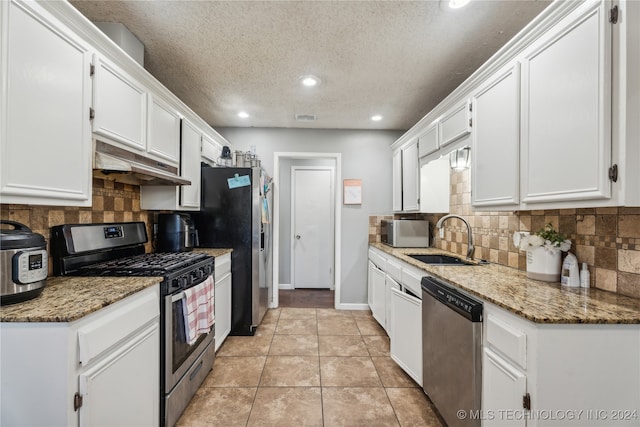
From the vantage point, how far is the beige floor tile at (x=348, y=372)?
6.84 feet

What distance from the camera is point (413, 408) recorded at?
183 cm

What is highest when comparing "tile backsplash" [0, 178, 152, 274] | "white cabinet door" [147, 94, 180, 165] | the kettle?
"white cabinet door" [147, 94, 180, 165]

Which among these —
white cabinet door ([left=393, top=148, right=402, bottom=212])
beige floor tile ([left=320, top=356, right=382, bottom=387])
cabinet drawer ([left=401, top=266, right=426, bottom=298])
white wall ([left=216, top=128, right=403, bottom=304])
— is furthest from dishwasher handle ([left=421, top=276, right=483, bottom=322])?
white wall ([left=216, top=128, right=403, bottom=304])

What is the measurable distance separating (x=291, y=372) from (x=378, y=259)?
1.47m

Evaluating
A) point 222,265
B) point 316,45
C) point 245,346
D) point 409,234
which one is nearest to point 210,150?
point 222,265

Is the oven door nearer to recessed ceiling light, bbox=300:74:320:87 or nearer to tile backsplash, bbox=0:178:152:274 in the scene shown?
tile backsplash, bbox=0:178:152:274

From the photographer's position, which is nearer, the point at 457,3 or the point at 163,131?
the point at 457,3

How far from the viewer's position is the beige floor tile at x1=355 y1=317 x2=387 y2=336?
9.87 ft

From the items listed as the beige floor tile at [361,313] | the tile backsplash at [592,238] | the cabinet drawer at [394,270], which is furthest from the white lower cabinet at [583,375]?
the beige floor tile at [361,313]

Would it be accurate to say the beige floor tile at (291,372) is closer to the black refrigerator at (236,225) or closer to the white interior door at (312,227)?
the black refrigerator at (236,225)

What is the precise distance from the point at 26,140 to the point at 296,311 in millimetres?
3076

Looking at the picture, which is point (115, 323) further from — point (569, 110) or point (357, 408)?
point (569, 110)

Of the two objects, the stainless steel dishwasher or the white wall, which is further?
the white wall

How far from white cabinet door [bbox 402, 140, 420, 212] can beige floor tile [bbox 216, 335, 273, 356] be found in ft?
6.52
